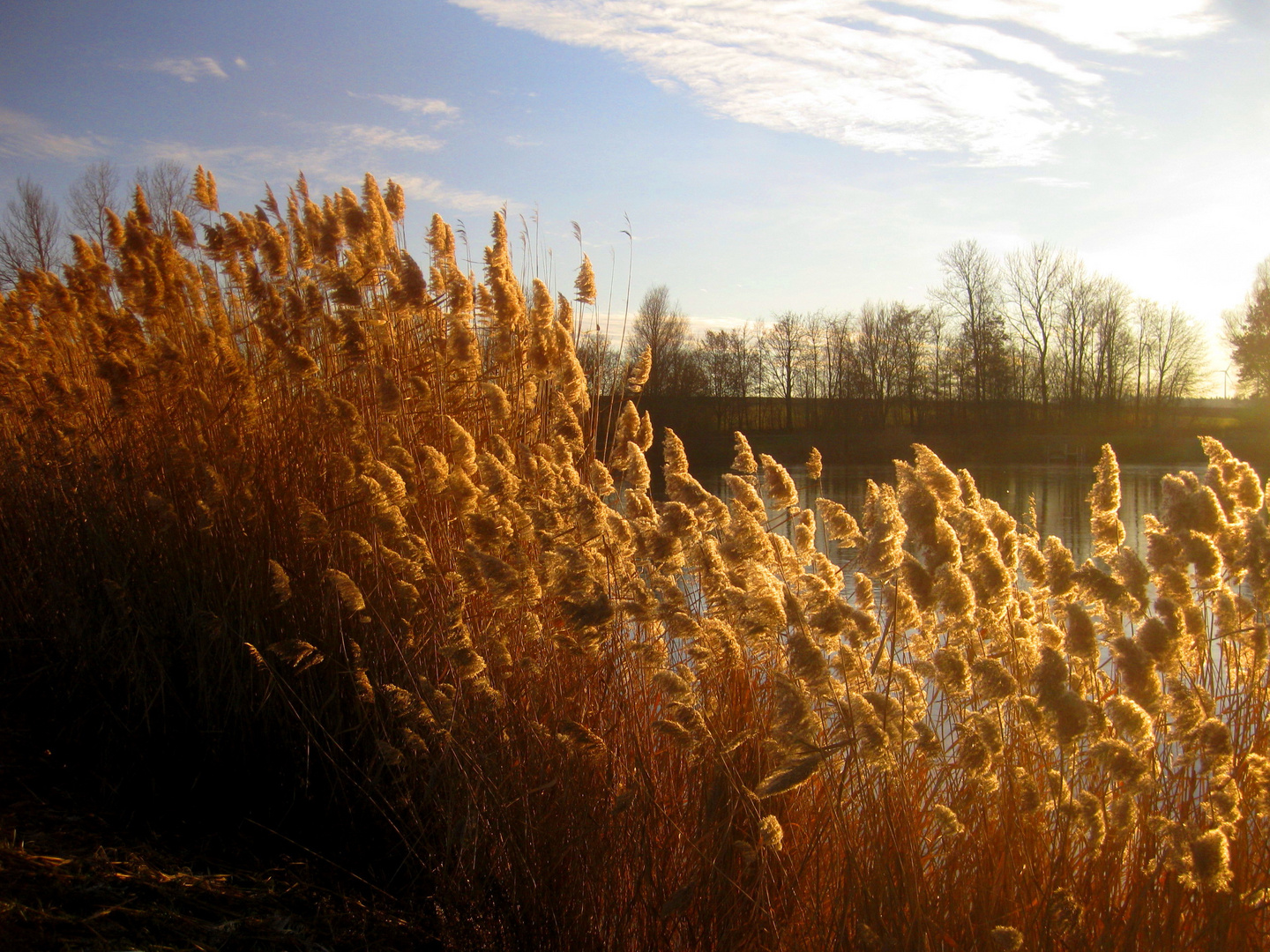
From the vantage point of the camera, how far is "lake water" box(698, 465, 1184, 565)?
11.8 meters

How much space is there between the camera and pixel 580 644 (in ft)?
7.04

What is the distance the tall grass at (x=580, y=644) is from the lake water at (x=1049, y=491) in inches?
178

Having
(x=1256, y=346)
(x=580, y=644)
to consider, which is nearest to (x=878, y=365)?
(x=1256, y=346)

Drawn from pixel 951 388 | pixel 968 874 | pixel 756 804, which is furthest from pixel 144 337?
pixel 951 388

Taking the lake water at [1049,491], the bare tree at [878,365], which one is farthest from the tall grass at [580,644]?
the bare tree at [878,365]

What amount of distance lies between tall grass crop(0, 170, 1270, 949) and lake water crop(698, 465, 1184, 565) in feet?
14.8

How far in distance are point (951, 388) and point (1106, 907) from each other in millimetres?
42707

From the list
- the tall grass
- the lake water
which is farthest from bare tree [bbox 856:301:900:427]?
the tall grass

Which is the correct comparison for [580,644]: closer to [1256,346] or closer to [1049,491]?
[1049,491]

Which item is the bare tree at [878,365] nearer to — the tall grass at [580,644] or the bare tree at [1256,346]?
the bare tree at [1256,346]

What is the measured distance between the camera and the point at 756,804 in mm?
1977

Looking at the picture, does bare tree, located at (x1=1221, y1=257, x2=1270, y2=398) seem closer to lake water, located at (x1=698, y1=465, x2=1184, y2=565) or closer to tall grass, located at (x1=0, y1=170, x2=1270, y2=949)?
lake water, located at (x1=698, y1=465, x2=1184, y2=565)

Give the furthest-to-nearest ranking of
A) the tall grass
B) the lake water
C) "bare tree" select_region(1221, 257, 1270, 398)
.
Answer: "bare tree" select_region(1221, 257, 1270, 398), the lake water, the tall grass

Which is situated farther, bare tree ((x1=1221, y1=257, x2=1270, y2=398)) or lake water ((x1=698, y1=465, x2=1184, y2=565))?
bare tree ((x1=1221, y1=257, x2=1270, y2=398))
